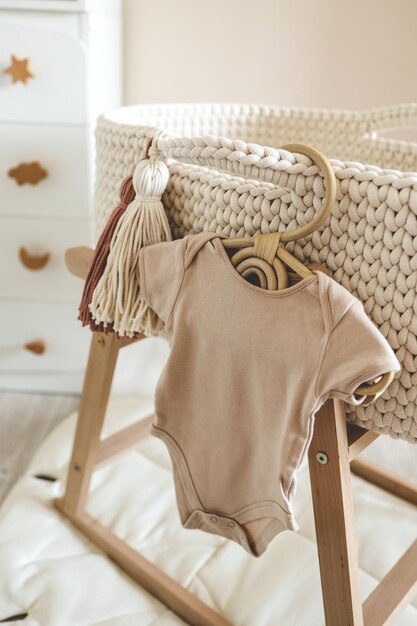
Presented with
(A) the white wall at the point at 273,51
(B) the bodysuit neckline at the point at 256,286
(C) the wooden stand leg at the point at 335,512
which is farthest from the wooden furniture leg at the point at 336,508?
(A) the white wall at the point at 273,51

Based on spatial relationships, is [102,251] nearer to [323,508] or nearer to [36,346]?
[323,508]

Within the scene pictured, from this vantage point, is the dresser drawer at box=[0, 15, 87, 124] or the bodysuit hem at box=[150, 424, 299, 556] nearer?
the bodysuit hem at box=[150, 424, 299, 556]

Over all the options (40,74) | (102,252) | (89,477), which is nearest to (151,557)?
(89,477)

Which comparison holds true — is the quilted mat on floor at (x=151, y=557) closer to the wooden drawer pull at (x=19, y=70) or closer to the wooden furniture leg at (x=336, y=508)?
the wooden furniture leg at (x=336, y=508)

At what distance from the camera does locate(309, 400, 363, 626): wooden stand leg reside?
582 mm

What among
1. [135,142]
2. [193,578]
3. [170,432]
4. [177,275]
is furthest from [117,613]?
[135,142]

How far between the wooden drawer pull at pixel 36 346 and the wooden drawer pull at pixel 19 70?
511mm

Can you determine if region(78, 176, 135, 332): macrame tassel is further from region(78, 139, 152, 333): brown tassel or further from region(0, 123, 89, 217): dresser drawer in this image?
region(0, 123, 89, 217): dresser drawer

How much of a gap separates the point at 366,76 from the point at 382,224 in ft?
2.91

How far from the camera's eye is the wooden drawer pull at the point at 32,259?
120cm

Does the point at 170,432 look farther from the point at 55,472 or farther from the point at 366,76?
the point at 366,76

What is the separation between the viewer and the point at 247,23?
4.24ft

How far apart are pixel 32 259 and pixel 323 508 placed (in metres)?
0.80

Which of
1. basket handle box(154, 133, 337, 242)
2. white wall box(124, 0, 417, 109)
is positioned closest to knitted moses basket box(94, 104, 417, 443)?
basket handle box(154, 133, 337, 242)
